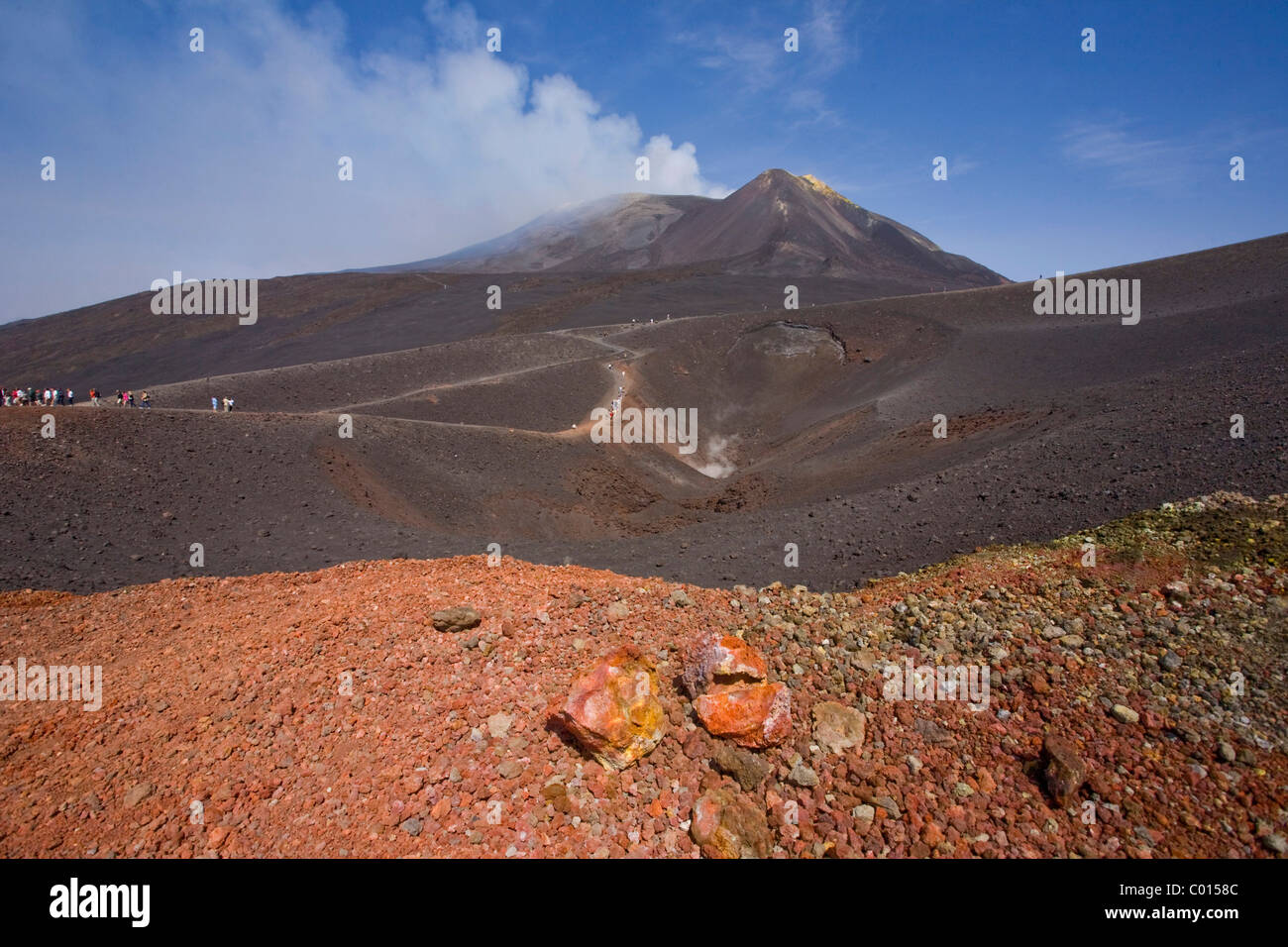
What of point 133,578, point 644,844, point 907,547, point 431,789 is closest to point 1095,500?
point 907,547

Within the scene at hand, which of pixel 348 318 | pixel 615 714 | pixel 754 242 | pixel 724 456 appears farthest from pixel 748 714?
pixel 754 242

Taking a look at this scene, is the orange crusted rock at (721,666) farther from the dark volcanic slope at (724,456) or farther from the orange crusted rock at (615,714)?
the dark volcanic slope at (724,456)

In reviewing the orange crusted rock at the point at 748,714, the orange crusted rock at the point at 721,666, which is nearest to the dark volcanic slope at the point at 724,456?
the orange crusted rock at the point at 721,666

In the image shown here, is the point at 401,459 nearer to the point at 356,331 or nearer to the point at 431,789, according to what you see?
the point at 431,789

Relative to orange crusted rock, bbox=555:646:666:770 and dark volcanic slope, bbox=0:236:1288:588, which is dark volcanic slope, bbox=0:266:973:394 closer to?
dark volcanic slope, bbox=0:236:1288:588

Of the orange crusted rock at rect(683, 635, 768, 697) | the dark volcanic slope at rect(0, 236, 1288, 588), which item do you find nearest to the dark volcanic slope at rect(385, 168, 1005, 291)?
the dark volcanic slope at rect(0, 236, 1288, 588)
